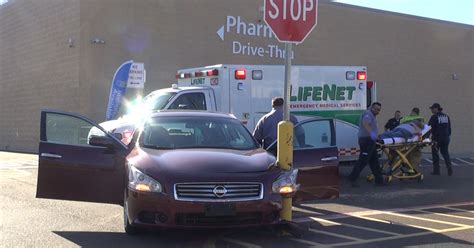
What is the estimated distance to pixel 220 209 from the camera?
6.26m

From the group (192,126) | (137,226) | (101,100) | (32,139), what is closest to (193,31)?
(101,100)

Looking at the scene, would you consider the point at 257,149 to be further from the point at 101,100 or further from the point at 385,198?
the point at 101,100

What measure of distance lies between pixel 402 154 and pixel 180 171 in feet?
27.3

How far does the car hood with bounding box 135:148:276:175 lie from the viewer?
21.2 feet

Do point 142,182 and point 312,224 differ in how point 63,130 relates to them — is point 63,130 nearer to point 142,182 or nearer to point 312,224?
point 142,182

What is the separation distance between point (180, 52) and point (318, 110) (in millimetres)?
10401

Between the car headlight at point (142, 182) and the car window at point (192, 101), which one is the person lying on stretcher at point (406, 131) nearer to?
the car window at point (192, 101)

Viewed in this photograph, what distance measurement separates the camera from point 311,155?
8180mm

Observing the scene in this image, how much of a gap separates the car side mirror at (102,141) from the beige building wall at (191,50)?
14.6 metres

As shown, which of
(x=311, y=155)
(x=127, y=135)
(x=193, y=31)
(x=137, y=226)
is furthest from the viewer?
(x=193, y=31)

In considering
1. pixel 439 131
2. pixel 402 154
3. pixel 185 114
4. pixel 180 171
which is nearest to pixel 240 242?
pixel 180 171

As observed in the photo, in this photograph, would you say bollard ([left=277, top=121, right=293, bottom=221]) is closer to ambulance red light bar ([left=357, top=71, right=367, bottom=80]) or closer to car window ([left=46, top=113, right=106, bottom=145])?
car window ([left=46, top=113, right=106, bottom=145])

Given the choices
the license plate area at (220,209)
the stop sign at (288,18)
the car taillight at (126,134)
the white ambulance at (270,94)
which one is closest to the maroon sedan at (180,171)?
the license plate area at (220,209)

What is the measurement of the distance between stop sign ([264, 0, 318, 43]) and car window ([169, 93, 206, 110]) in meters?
5.33
